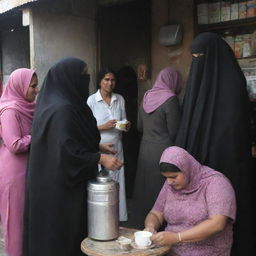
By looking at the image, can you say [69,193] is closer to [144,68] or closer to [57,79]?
[57,79]

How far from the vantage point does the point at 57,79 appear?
9.35ft

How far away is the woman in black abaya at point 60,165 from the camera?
2.70 metres

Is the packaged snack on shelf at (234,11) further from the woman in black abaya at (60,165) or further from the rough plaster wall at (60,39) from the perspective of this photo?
the woman in black abaya at (60,165)

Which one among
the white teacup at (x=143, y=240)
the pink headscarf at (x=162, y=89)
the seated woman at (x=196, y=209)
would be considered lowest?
the white teacup at (x=143, y=240)

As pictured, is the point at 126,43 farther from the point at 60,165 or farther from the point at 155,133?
the point at 60,165

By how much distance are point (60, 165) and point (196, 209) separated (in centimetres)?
90

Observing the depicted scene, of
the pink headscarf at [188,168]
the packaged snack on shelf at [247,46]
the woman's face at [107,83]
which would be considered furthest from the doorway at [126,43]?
the pink headscarf at [188,168]

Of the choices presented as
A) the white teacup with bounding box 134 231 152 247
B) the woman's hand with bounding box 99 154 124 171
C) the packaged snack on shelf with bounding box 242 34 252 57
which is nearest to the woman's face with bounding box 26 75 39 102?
the woman's hand with bounding box 99 154 124 171

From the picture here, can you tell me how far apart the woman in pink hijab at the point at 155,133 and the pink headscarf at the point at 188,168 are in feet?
4.12

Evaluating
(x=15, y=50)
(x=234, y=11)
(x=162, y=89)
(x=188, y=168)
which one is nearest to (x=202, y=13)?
(x=234, y=11)

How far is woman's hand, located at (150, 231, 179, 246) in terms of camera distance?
233cm

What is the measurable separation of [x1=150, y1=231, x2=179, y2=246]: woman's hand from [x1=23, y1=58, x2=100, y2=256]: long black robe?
65cm

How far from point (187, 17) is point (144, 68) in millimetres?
871

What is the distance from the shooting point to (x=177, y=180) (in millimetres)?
2439
